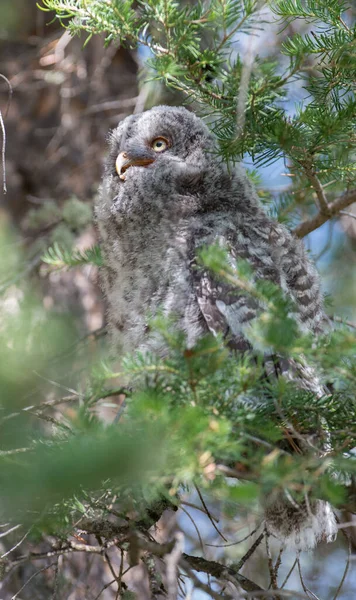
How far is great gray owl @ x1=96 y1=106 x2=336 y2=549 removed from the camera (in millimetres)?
2180

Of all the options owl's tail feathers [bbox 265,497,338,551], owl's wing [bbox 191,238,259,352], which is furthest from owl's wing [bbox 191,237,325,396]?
owl's tail feathers [bbox 265,497,338,551]

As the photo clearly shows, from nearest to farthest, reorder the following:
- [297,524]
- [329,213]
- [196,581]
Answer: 1. [196,581]
2. [297,524]
3. [329,213]

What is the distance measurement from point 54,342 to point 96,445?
0.29 meters

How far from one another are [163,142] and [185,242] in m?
0.62

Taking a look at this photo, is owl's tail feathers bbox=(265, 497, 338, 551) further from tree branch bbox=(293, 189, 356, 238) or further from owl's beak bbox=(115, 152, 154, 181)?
owl's beak bbox=(115, 152, 154, 181)

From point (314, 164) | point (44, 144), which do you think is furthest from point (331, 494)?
point (44, 144)

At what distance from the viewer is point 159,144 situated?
2.80 meters

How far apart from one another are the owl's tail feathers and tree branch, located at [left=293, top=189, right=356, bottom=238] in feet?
4.15

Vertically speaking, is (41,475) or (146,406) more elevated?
(146,406)

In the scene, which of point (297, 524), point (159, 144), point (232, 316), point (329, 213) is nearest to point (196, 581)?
point (297, 524)

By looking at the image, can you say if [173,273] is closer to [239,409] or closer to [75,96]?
[239,409]

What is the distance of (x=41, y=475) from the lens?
44.0 inches

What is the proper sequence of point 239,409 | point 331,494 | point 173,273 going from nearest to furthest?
point 331,494
point 239,409
point 173,273

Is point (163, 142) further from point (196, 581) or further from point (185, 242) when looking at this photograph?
point (196, 581)
